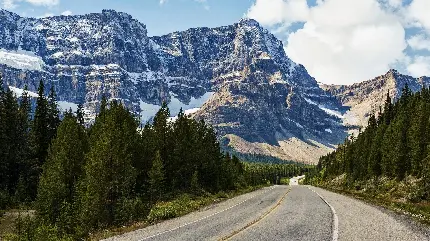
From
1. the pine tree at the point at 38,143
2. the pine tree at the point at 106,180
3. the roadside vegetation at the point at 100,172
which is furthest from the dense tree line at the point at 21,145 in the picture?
the pine tree at the point at 106,180

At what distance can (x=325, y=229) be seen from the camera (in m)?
20.1

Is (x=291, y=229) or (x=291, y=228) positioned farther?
(x=291, y=228)

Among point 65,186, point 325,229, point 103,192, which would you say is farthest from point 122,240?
point 65,186

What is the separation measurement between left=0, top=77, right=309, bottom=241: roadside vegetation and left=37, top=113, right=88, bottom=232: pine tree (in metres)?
0.11

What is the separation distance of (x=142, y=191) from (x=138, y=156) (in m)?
4.40

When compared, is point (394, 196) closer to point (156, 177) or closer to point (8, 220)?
point (156, 177)

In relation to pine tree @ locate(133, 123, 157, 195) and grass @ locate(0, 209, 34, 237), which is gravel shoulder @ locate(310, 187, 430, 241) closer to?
grass @ locate(0, 209, 34, 237)

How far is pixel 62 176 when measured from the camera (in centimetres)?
4481

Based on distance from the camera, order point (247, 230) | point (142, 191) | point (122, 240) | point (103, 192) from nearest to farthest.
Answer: point (122, 240) → point (247, 230) → point (103, 192) → point (142, 191)

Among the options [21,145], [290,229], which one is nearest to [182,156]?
[21,145]

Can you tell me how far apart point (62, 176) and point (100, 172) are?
1297 centimetres

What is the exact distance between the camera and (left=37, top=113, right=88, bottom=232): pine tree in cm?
4003

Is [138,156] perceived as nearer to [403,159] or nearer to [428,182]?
[428,182]

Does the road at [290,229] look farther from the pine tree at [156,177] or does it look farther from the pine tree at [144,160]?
the pine tree at [144,160]
